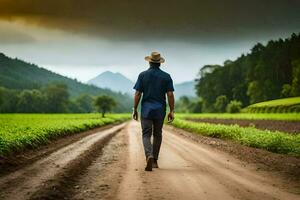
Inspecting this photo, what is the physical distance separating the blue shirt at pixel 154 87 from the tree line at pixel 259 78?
258ft

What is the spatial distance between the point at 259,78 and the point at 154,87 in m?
104

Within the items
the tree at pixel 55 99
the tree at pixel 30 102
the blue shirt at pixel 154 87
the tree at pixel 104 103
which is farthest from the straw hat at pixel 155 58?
the tree at pixel 55 99

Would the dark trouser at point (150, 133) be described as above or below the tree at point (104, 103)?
below

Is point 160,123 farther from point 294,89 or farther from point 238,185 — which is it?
point 294,89

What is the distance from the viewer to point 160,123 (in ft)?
32.4

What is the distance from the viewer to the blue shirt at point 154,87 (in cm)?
980

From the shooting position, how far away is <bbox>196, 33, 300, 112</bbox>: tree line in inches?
→ 3888

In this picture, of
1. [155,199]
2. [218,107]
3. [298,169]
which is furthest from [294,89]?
[155,199]

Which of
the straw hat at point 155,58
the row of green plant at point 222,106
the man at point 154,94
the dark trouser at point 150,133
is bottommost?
the dark trouser at point 150,133

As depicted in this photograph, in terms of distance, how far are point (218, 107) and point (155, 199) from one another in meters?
123

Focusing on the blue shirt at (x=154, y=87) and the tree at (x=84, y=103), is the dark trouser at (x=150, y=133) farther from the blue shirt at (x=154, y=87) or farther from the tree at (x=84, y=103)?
the tree at (x=84, y=103)

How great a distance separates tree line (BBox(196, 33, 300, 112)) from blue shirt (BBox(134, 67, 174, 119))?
258 ft

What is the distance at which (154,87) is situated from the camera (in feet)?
32.3

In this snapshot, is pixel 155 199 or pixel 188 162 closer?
pixel 155 199
